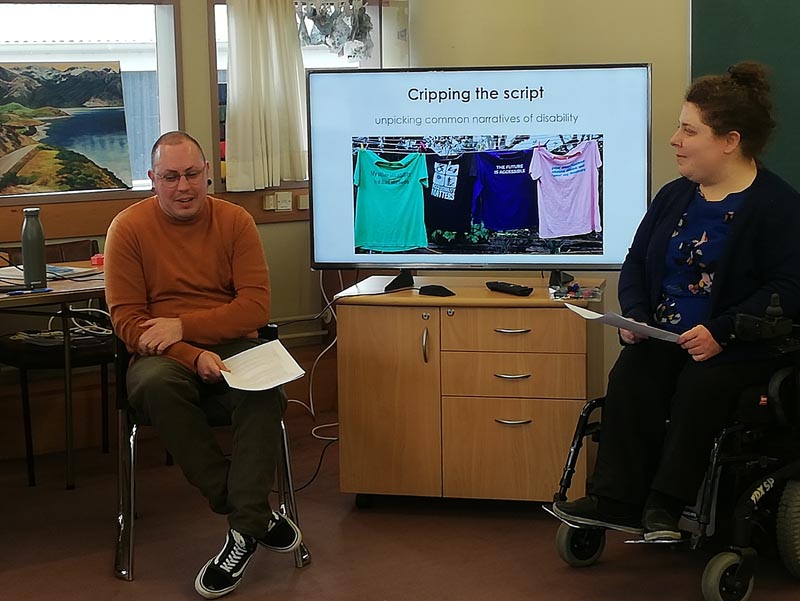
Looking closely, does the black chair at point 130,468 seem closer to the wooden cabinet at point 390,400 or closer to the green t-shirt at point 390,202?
the wooden cabinet at point 390,400

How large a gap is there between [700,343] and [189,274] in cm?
141

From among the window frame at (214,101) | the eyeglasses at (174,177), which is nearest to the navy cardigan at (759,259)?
the eyeglasses at (174,177)

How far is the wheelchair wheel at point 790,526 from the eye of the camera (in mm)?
2771

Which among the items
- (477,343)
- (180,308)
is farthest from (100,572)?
(477,343)

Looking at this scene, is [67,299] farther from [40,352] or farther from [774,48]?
[774,48]

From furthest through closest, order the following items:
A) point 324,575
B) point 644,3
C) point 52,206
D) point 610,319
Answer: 1. point 52,206
2. point 644,3
3. point 324,575
4. point 610,319

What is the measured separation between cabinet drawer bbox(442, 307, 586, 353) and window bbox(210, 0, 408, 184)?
1542mm

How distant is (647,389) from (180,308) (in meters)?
1.31

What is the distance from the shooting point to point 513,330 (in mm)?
3275

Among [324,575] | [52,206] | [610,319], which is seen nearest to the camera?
[610,319]

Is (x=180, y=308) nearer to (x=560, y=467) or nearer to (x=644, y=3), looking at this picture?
(x=560, y=467)

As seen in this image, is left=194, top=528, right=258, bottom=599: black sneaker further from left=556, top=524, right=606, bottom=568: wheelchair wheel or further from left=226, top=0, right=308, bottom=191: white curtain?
left=226, top=0, right=308, bottom=191: white curtain

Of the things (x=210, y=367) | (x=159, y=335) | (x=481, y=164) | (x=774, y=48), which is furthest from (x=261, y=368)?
(x=774, y=48)

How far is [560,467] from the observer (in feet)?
10.8
